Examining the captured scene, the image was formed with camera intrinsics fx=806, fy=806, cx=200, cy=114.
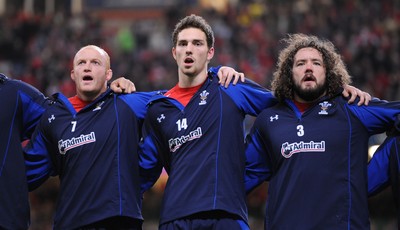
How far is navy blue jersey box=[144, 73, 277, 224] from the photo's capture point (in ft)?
18.8

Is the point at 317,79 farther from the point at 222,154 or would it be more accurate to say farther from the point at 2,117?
the point at 2,117

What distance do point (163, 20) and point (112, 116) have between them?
14.4 meters

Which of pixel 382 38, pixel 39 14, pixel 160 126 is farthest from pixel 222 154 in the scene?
pixel 39 14

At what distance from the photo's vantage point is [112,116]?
6.17 m

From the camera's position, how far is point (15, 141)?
6141 mm

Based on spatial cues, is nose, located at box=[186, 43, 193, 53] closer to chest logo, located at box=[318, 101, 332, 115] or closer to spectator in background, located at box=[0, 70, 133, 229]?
spectator in background, located at box=[0, 70, 133, 229]

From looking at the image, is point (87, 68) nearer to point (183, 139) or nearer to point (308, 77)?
point (183, 139)

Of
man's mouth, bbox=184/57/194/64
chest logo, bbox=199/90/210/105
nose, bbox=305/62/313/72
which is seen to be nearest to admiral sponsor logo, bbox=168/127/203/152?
chest logo, bbox=199/90/210/105

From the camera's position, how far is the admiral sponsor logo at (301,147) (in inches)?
229

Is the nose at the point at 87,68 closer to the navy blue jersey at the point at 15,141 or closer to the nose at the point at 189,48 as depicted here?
the navy blue jersey at the point at 15,141

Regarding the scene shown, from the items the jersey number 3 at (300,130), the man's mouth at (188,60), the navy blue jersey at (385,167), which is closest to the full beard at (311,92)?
the jersey number 3 at (300,130)

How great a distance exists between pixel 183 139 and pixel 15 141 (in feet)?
4.28

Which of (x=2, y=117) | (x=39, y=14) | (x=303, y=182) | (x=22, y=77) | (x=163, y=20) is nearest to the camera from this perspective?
(x=303, y=182)

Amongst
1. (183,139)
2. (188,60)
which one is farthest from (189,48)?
(183,139)
